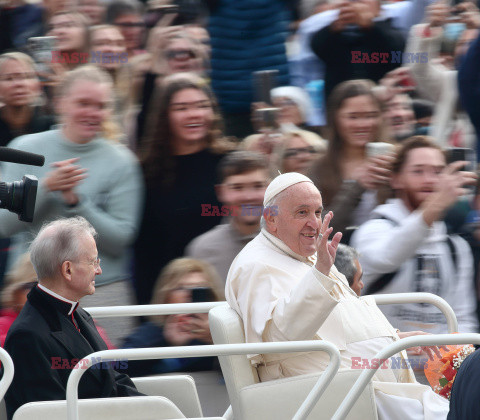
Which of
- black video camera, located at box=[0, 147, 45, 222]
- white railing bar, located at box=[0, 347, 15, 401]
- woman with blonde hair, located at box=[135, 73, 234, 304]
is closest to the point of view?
black video camera, located at box=[0, 147, 45, 222]

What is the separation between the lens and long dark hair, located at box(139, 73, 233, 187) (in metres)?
5.72

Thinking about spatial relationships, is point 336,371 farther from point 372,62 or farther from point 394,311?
point 372,62

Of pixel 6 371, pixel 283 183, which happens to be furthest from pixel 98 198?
pixel 6 371

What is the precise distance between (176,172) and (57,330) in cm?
180

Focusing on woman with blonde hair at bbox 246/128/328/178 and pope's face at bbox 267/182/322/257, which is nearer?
pope's face at bbox 267/182/322/257

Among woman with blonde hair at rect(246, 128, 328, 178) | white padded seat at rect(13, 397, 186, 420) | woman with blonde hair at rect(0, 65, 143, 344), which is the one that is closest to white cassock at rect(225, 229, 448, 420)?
white padded seat at rect(13, 397, 186, 420)

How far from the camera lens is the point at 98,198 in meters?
5.52

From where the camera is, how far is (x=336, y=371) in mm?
3777

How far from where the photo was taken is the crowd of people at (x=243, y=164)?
14.7ft

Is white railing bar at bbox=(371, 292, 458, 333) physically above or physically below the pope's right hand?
below

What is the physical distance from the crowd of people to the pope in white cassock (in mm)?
10

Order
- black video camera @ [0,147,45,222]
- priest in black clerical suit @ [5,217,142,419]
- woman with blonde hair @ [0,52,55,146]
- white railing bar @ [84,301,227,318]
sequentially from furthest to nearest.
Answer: woman with blonde hair @ [0,52,55,146]
white railing bar @ [84,301,227,318]
priest in black clerical suit @ [5,217,142,419]
black video camera @ [0,147,45,222]

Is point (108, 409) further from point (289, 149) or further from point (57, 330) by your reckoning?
point (289, 149)

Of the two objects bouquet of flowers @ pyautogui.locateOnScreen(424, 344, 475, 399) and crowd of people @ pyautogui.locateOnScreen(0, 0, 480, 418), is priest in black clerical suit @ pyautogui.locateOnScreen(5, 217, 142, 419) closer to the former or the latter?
crowd of people @ pyautogui.locateOnScreen(0, 0, 480, 418)
